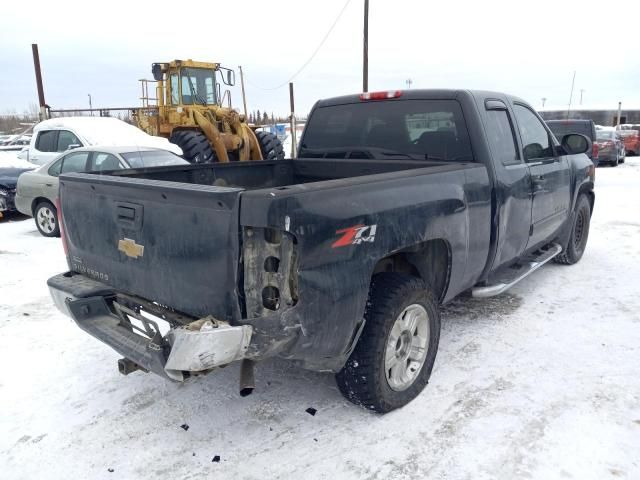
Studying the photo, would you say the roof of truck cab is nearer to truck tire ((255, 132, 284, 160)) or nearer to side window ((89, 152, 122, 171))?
side window ((89, 152, 122, 171))

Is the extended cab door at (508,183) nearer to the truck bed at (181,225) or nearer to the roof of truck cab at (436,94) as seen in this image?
the roof of truck cab at (436,94)

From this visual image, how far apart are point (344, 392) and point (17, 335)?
304cm

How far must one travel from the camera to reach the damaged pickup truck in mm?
2459

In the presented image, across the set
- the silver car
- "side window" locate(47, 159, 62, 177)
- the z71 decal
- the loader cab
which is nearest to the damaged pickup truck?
the z71 decal

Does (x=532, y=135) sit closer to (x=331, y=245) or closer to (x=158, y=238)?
(x=331, y=245)

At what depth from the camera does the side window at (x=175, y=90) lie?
1410 cm

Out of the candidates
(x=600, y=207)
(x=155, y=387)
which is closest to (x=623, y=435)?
(x=155, y=387)

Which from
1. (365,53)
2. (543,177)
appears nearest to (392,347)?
(543,177)

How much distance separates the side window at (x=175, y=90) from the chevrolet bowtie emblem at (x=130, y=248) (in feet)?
39.7

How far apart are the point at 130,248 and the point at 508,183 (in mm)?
2780

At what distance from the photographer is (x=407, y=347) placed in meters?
3.30

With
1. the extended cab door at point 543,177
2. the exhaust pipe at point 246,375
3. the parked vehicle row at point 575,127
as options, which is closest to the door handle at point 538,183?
the extended cab door at point 543,177

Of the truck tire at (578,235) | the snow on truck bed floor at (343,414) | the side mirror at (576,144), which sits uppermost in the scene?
the side mirror at (576,144)

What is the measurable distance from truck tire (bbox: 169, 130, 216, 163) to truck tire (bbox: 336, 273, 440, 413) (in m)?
10.0
